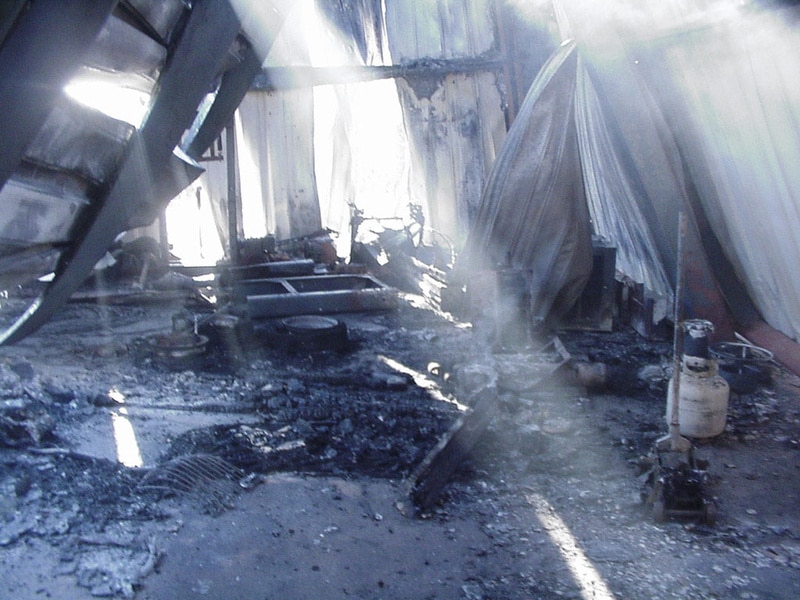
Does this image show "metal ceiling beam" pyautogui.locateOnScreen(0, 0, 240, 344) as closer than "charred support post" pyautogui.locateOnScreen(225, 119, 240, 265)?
Yes

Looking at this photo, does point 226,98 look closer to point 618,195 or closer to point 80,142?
point 80,142

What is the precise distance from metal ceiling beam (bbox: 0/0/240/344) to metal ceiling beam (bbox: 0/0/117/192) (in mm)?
412

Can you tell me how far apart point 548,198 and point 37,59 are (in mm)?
6306

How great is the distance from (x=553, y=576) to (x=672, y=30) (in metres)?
4.78

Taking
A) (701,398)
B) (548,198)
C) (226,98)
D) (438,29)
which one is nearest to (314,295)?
(548,198)

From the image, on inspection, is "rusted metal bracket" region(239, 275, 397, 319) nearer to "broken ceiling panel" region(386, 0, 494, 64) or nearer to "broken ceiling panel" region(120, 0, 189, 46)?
"broken ceiling panel" region(386, 0, 494, 64)

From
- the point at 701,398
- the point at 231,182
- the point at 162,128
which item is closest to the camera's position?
the point at 162,128

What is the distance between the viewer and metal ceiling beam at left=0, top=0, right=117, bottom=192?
1.24 m

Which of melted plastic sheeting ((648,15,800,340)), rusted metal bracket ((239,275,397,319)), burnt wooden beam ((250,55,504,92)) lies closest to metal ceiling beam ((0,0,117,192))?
melted plastic sheeting ((648,15,800,340))

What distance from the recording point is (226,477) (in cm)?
400

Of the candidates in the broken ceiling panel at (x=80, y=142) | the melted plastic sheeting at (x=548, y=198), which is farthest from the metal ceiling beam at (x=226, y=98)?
the melted plastic sheeting at (x=548, y=198)

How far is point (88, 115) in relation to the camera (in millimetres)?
1494

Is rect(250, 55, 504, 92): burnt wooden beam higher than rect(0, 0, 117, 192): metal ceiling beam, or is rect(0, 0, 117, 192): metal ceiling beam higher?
rect(250, 55, 504, 92): burnt wooden beam

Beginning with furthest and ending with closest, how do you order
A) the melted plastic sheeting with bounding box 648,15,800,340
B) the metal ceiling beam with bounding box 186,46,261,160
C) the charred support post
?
1. the charred support post
2. the melted plastic sheeting with bounding box 648,15,800,340
3. the metal ceiling beam with bounding box 186,46,261,160
